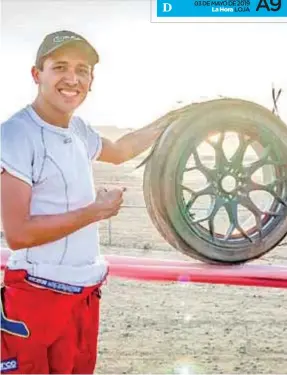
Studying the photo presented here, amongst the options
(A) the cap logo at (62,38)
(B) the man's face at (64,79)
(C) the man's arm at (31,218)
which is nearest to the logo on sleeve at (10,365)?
(C) the man's arm at (31,218)

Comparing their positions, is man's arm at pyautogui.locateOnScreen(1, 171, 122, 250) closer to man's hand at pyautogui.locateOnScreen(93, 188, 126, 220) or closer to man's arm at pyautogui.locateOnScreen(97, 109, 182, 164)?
→ man's hand at pyautogui.locateOnScreen(93, 188, 126, 220)

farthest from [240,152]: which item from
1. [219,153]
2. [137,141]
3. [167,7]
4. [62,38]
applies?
[62,38]

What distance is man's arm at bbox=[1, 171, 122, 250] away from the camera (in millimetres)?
1194

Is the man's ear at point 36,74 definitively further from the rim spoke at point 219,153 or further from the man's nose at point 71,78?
the rim spoke at point 219,153

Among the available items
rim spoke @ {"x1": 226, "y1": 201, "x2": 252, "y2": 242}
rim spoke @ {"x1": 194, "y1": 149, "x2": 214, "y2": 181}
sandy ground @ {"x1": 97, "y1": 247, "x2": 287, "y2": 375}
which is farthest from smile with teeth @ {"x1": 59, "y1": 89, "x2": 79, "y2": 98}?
sandy ground @ {"x1": 97, "y1": 247, "x2": 287, "y2": 375}

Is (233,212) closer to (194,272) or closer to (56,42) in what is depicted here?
(194,272)

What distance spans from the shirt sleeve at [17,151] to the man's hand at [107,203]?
0.36 feet

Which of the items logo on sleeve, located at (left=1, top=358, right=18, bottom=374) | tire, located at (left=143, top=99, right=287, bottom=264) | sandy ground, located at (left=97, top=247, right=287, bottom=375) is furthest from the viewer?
sandy ground, located at (left=97, top=247, right=287, bottom=375)

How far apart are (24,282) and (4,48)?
0.49 metres

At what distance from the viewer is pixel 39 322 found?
50.7 inches

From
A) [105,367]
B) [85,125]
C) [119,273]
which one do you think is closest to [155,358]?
[105,367]

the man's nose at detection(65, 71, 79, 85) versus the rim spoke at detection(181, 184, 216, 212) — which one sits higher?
the man's nose at detection(65, 71, 79, 85)

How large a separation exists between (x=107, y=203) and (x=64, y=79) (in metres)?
0.22

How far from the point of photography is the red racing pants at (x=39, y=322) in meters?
1.29
